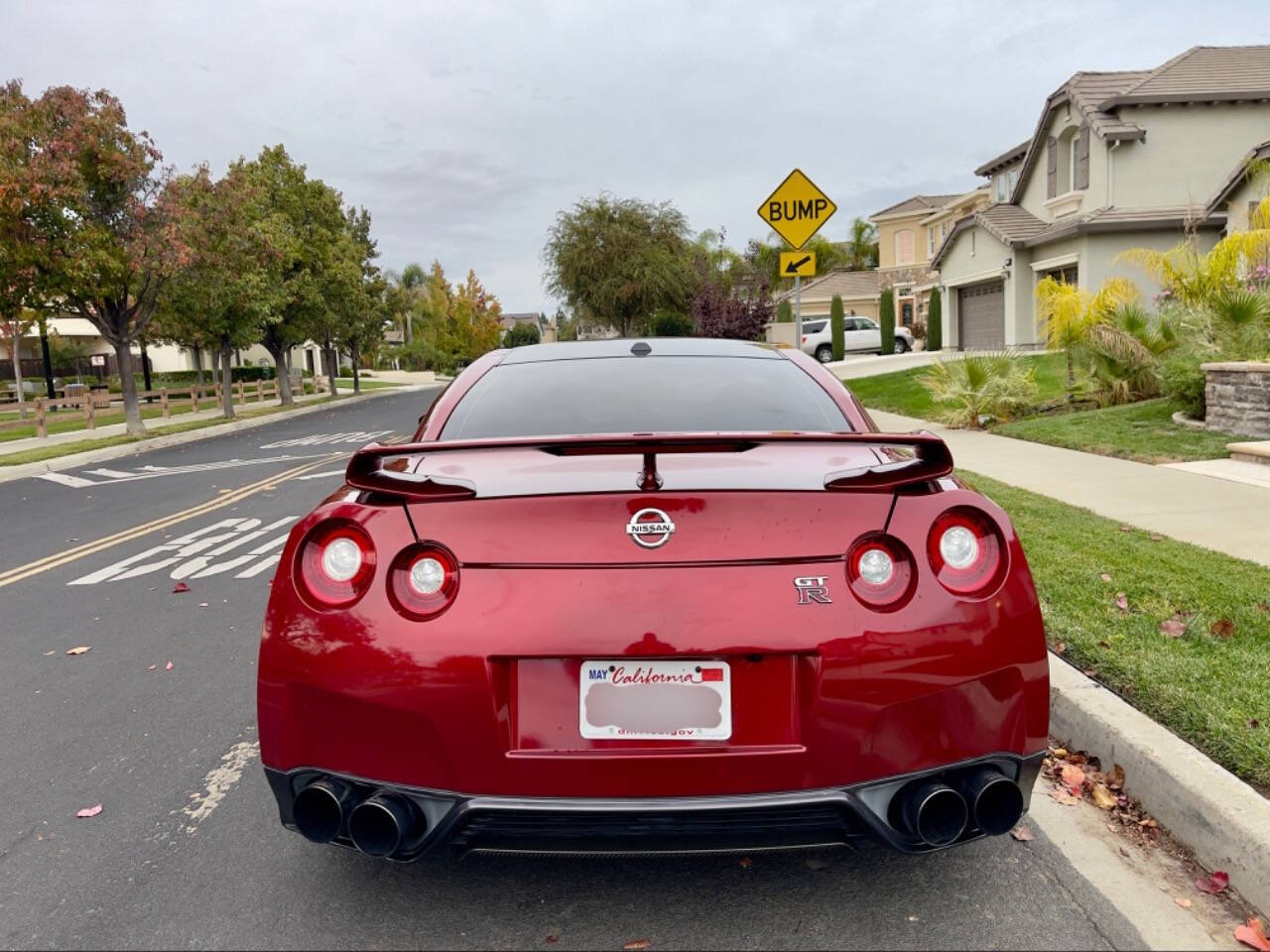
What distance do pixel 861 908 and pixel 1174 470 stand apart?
8321 mm

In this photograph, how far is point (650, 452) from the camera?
2.56m

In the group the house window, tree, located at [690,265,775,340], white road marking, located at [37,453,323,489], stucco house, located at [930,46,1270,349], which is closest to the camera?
white road marking, located at [37,453,323,489]

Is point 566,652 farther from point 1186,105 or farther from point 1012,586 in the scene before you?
point 1186,105

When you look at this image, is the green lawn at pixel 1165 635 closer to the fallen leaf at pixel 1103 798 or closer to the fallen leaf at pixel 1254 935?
the fallen leaf at pixel 1103 798

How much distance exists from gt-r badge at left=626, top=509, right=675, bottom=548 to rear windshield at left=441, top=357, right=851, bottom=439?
88 cm

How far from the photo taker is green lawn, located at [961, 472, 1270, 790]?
137 inches

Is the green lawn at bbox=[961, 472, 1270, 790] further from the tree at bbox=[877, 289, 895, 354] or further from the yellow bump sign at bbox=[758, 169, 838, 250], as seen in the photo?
the tree at bbox=[877, 289, 895, 354]

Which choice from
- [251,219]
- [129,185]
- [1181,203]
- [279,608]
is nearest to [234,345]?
[251,219]

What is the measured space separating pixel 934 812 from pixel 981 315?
33.8 meters

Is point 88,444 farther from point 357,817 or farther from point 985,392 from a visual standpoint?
point 357,817

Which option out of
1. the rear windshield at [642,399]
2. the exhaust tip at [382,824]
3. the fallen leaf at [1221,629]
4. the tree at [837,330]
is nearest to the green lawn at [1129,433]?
the fallen leaf at [1221,629]

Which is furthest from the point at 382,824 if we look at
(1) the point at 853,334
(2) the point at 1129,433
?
(1) the point at 853,334

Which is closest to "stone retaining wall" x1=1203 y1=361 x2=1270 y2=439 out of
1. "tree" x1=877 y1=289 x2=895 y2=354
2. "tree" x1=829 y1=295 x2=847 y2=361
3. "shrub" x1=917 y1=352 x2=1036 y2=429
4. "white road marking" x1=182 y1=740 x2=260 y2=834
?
"shrub" x1=917 y1=352 x2=1036 y2=429

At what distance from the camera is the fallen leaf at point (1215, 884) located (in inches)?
109
